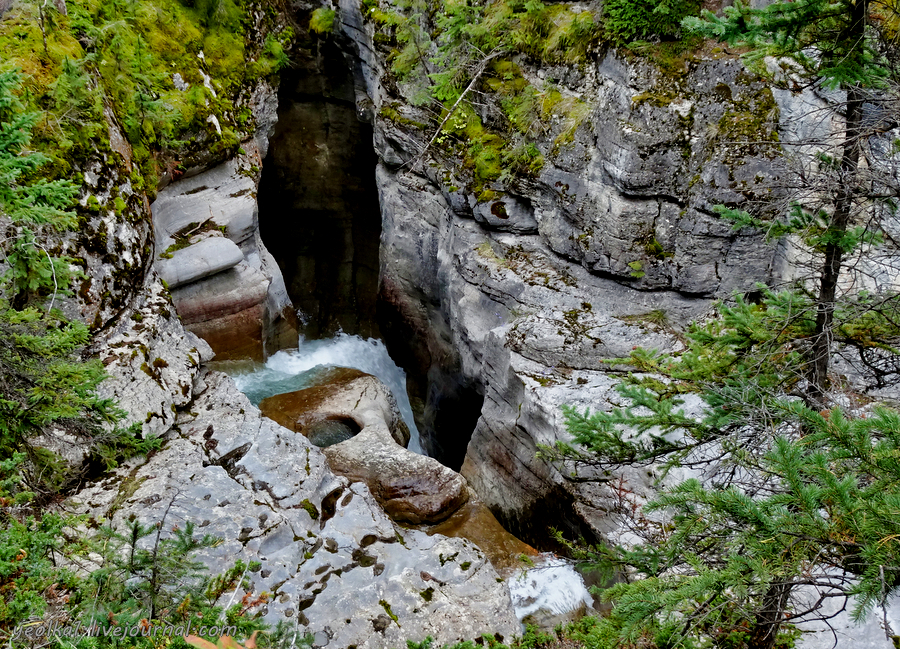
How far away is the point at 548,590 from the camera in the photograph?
930 centimetres

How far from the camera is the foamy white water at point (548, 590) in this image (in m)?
8.95

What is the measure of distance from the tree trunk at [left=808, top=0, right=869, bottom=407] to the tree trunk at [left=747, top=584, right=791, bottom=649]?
190 centimetres

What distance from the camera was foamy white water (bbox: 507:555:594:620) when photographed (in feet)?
29.3

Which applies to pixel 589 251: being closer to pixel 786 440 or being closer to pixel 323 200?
pixel 786 440

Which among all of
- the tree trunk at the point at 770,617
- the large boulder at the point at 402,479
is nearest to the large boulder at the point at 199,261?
the large boulder at the point at 402,479

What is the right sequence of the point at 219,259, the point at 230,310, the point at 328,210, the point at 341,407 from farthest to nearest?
the point at 328,210
the point at 230,310
the point at 341,407
the point at 219,259

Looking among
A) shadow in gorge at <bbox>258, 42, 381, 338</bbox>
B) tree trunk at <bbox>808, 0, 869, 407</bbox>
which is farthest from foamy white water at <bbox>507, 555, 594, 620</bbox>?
shadow in gorge at <bbox>258, 42, 381, 338</bbox>

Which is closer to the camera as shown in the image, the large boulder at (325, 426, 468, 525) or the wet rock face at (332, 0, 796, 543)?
the wet rock face at (332, 0, 796, 543)

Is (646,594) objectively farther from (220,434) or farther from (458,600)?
(220,434)

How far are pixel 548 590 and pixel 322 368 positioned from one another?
8.79m

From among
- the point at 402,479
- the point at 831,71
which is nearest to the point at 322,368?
the point at 402,479

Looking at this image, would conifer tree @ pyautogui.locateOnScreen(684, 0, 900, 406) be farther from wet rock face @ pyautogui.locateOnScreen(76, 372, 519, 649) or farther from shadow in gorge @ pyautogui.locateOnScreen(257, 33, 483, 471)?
shadow in gorge @ pyautogui.locateOnScreen(257, 33, 483, 471)

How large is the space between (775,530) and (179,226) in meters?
12.5

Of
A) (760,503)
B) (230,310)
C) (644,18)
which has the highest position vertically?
(644,18)
